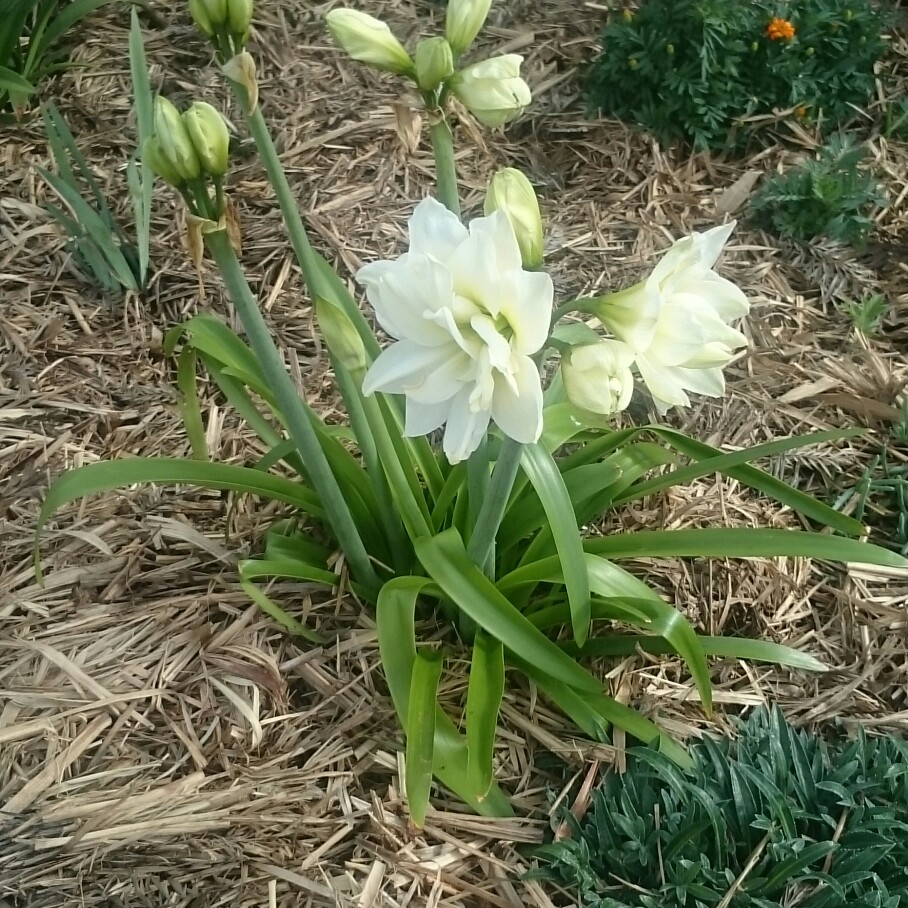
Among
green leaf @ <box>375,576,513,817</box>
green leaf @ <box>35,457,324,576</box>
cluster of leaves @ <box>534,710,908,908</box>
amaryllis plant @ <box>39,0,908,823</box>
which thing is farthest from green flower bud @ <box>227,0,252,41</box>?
cluster of leaves @ <box>534,710,908,908</box>

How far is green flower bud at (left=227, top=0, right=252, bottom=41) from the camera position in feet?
2.67

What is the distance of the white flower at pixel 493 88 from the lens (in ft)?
2.91

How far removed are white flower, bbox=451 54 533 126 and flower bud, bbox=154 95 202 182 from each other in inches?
11.7

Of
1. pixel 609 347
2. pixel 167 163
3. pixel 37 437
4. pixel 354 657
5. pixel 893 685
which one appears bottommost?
pixel 893 685

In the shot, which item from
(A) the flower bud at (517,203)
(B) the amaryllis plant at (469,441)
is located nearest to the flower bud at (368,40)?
(B) the amaryllis plant at (469,441)

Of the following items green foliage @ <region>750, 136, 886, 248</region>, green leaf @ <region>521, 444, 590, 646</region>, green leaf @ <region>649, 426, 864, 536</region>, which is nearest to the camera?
green leaf @ <region>521, 444, 590, 646</region>

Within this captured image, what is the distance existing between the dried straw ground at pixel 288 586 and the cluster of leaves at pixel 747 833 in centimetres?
8

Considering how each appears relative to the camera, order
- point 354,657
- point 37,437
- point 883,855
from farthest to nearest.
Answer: point 37,437, point 354,657, point 883,855

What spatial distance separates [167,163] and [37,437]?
3.09 feet

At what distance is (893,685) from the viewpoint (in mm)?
1336

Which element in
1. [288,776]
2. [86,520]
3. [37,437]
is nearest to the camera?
[288,776]

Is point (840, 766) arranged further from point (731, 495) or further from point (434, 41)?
point (434, 41)

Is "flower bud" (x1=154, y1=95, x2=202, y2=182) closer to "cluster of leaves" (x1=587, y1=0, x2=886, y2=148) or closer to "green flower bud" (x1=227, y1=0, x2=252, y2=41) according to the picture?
"green flower bud" (x1=227, y1=0, x2=252, y2=41)

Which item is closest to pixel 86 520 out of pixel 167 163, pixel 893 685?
pixel 167 163
